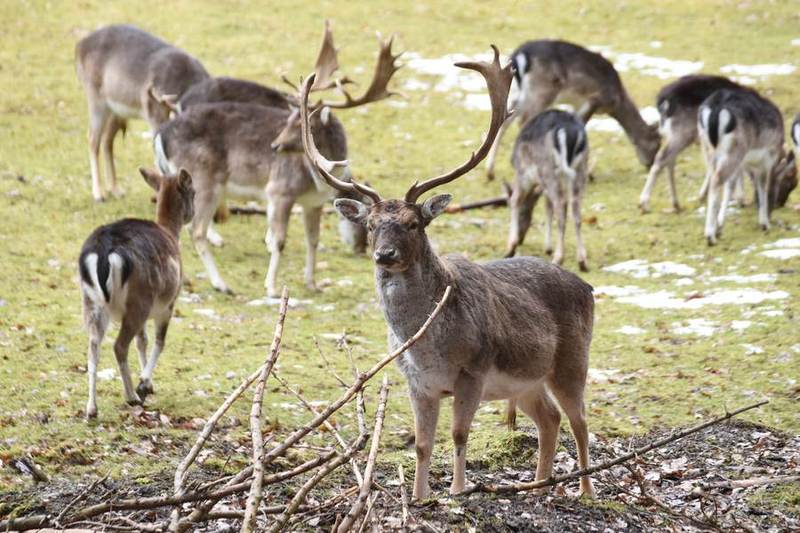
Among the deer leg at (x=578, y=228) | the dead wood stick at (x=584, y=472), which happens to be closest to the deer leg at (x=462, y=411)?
the dead wood stick at (x=584, y=472)

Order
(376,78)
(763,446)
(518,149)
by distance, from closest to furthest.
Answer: (763,446)
(376,78)
(518,149)

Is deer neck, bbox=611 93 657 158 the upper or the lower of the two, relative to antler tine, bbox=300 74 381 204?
lower

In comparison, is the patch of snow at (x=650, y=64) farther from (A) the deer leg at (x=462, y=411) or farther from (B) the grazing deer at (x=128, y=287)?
(A) the deer leg at (x=462, y=411)

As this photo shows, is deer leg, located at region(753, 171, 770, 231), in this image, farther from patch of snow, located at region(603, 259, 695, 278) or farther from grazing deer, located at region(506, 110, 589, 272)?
grazing deer, located at region(506, 110, 589, 272)

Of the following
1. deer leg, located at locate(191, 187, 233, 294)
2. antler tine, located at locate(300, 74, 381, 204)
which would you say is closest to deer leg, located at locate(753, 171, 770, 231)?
deer leg, located at locate(191, 187, 233, 294)

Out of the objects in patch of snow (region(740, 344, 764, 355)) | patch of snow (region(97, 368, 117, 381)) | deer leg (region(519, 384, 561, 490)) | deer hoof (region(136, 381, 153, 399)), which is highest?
deer leg (region(519, 384, 561, 490))

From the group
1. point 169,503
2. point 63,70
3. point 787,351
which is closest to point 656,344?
point 787,351

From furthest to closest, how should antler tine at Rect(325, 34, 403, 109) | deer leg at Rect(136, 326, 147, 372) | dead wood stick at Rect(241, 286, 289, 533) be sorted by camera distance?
antler tine at Rect(325, 34, 403, 109) → deer leg at Rect(136, 326, 147, 372) → dead wood stick at Rect(241, 286, 289, 533)

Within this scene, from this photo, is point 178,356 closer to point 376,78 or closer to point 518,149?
point 376,78

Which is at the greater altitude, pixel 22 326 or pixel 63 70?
pixel 63 70

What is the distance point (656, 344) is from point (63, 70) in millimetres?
12277

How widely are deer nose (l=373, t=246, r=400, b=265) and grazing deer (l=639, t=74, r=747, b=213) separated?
8834 mm

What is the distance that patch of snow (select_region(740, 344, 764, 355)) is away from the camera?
895cm

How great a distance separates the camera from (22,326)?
9.19 metres
